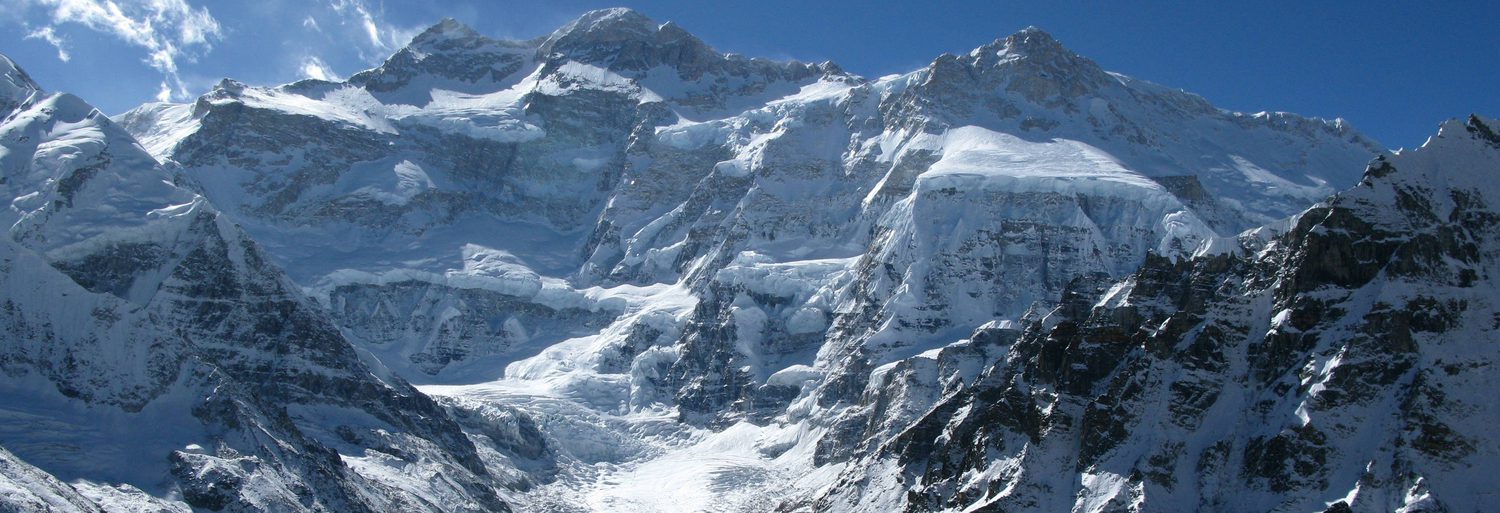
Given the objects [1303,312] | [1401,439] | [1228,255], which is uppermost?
[1228,255]

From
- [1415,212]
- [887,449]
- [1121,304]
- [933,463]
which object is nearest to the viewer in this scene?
[1415,212]

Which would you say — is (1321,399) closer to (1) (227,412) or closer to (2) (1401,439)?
(2) (1401,439)

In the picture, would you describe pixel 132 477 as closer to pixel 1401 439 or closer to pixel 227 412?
pixel 227 412

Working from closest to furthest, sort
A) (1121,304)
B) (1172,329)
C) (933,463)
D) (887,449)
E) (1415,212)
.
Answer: (1415,212) → (1172,329) → (1121,304) → (933,463) → (887,449)

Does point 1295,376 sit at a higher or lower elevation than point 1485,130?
lower

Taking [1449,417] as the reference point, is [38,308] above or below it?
above

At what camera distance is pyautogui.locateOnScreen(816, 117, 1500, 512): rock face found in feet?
401

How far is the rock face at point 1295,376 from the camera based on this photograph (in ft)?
401

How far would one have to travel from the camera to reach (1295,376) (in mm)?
131375

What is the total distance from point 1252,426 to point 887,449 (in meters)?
59.6

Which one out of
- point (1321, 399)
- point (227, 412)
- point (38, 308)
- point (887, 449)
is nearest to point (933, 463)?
point (887, 449)

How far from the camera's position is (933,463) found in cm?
16575

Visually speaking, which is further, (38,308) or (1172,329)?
(38,308)

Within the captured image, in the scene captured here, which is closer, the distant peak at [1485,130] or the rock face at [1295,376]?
the rock face at [1295,376]
